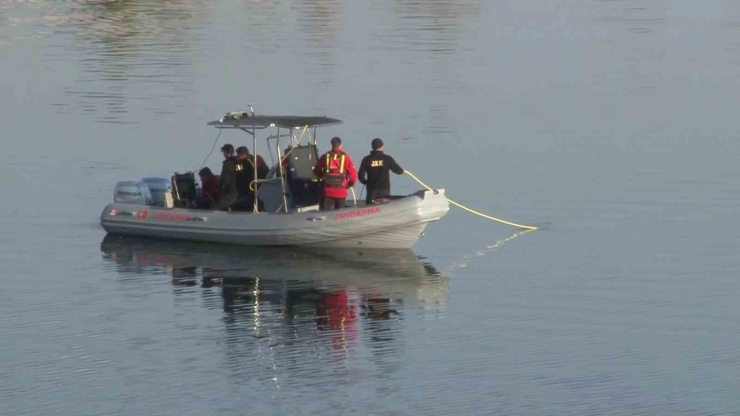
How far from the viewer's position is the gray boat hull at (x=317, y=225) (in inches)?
773

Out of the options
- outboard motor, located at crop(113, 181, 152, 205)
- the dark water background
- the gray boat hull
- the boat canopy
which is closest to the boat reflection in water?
the dark water background

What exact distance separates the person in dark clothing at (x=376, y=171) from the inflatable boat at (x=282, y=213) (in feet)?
0.55

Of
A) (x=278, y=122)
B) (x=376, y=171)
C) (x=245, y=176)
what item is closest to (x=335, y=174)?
(x=376, y=171)

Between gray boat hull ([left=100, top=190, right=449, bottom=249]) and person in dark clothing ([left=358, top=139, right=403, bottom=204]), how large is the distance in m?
0.38

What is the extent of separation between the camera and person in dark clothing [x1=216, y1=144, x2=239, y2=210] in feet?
67.5

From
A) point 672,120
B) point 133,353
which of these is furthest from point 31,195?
point 672,120

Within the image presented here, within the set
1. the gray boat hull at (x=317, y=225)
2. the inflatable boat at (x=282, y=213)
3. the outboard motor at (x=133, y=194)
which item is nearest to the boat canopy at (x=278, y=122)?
the inflatable boat at (x=282, y=213)

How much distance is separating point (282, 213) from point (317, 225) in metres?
0.67

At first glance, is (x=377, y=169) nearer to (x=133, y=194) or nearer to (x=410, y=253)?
(x=410, y=253)

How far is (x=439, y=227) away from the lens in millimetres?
22109

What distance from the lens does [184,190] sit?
70.3 ft

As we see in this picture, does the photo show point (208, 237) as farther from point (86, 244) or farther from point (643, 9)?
point (643, 9)

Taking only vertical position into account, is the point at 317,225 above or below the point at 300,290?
above

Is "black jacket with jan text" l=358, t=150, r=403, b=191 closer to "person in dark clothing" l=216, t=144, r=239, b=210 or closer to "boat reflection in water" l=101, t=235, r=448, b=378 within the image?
"boat reflection in water" l=101, t=235, r=448, b=378
